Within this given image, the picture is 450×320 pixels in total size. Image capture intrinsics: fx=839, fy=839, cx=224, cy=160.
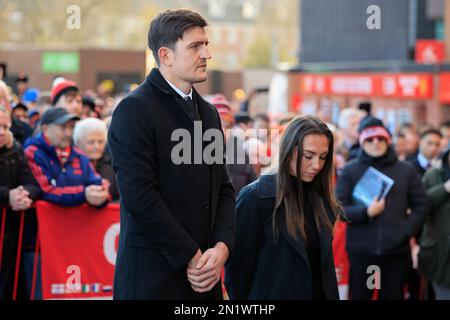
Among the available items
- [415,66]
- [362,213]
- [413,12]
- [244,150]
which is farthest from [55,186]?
[413,12]

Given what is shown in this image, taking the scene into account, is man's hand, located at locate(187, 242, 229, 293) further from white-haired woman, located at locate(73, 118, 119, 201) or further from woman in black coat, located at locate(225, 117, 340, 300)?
white-haired woman, located at locate(73, 118, 119, 201)

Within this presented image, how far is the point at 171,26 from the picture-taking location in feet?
11.8

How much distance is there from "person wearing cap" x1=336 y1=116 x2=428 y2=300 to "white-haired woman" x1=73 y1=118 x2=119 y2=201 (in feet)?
6.49

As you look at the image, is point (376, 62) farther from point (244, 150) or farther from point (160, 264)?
point (160, 264)

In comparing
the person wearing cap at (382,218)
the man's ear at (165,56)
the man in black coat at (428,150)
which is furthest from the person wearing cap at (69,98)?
the man's ear at (165,56)

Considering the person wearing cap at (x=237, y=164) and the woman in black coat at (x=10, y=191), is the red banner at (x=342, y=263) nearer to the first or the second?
the person wearing cap at (x=237, y=164)

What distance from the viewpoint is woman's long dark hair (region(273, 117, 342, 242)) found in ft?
14.4

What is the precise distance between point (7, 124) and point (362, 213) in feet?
9.59

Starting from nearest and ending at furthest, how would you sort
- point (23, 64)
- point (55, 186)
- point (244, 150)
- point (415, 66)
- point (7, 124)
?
point (7, 124) < point (55, 186) < point (244, 150) < point (415, 66) < point (23, 64)

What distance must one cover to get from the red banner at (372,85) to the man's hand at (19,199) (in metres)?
17.7

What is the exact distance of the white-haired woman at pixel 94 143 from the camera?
7.27m

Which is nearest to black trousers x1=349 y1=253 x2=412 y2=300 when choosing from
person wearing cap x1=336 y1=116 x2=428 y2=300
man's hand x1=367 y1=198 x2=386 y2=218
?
person wearing cap x1=336 y1=116 x2=428 y2=300

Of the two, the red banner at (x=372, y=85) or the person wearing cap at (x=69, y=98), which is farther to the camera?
the red banner at (x=372, y=85)
